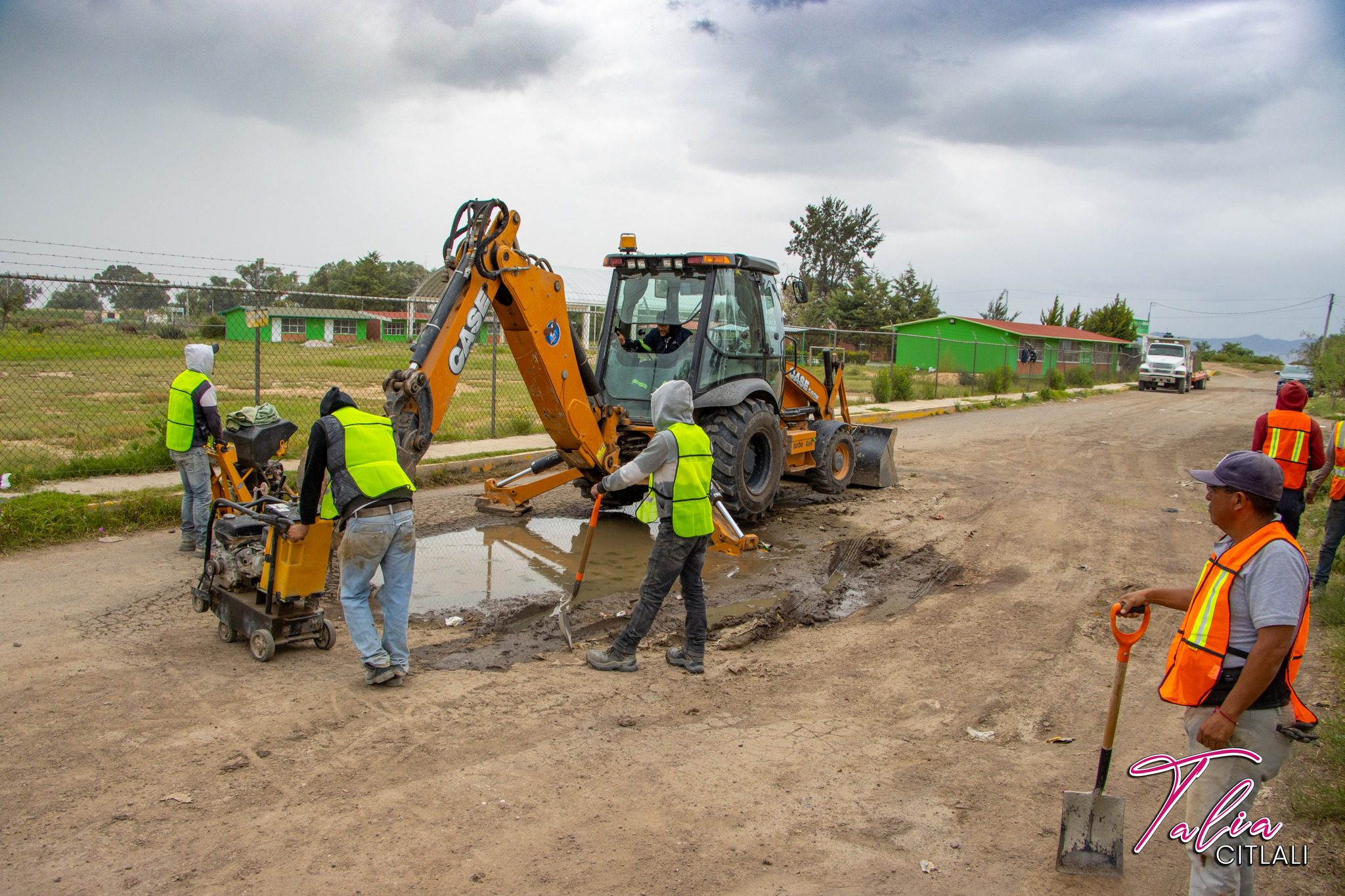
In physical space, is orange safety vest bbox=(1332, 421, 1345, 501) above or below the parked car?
below

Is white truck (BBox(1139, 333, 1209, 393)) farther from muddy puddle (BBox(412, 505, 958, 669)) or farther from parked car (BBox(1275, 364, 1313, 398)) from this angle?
muddy puddle (BBox(412, 505, 958, 669))

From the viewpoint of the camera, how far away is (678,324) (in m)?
9.30

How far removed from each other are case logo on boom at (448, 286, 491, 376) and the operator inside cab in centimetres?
257

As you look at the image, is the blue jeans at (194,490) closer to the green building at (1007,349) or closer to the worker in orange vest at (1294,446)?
the worker in orange vest at (1294,446)

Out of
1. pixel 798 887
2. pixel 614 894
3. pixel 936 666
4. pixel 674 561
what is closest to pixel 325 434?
pixel 674 561

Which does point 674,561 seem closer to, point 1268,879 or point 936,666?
point 936,666

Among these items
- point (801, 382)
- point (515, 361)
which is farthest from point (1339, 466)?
point (515, 361)

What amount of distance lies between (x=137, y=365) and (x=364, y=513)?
10.1 meters

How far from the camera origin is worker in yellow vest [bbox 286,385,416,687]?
202 inches

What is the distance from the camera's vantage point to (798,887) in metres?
3.43

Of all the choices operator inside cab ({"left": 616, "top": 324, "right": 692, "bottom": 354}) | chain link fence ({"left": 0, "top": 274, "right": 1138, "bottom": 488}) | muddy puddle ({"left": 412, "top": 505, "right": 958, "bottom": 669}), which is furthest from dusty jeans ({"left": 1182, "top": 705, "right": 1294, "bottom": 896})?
chain link fence ({"left": 0, "top": 274, "right": 1138, "bottom": 488})

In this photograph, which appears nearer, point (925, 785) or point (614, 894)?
point (614, 894)

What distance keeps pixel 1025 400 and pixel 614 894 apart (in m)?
26.9

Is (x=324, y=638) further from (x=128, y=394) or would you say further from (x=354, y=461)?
(x=128, y=394)
